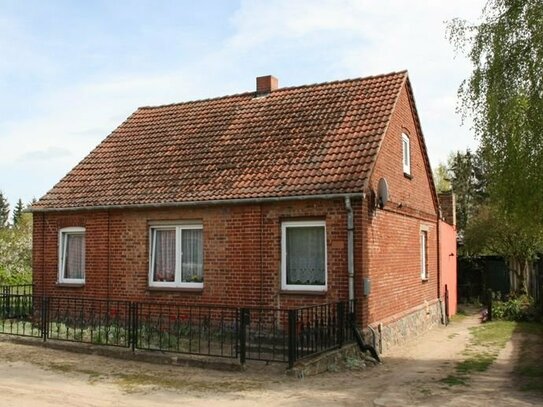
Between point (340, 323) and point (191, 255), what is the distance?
465 centimetres

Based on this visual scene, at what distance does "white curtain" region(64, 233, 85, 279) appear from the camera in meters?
16.7

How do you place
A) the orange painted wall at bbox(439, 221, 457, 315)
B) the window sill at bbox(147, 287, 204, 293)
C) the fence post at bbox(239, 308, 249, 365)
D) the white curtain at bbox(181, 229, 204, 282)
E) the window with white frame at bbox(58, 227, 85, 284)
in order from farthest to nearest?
the orange painted wall at bbox(439, 221, 457, 315) < the window with white frame at bbox(58, 227, 85, 284) < the white curtain at bbox(181, 229, 204, 282) < the window sill at bbox(147, 287, 204, 293) < the fence post at bbox(239, 308, 249, 365)

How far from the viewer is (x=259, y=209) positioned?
13.9 metres

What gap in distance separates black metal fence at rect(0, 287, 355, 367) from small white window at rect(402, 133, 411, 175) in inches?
234

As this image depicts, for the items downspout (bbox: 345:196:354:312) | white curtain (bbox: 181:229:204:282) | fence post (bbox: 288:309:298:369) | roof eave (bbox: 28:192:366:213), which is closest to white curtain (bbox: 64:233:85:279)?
roof eave (bbox: 28:192:366:213)

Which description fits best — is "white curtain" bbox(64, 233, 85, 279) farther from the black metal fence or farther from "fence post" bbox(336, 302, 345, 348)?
"fence post" bbox(336, 302, 345, 348)

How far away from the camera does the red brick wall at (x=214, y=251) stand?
13188 millimetres

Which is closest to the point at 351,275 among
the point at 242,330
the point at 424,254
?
the point at 242,330

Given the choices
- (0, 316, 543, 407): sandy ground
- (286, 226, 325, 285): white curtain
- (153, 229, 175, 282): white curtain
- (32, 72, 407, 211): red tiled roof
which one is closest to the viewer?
(0, 316, 543, 407): sandy ground

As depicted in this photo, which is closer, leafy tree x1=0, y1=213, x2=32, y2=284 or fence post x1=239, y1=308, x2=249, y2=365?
fence post x1=239, y1=308, x2=249, y2=365

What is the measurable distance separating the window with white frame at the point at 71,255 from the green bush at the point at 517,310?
15.3 metres

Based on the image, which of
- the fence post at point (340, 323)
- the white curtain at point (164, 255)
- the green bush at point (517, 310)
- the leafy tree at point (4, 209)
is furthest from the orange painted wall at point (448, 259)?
the leafy tree at point (4, 209)

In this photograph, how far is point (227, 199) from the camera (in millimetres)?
13906

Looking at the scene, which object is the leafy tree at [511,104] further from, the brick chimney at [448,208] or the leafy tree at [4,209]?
the leafy tree at [4,209]
